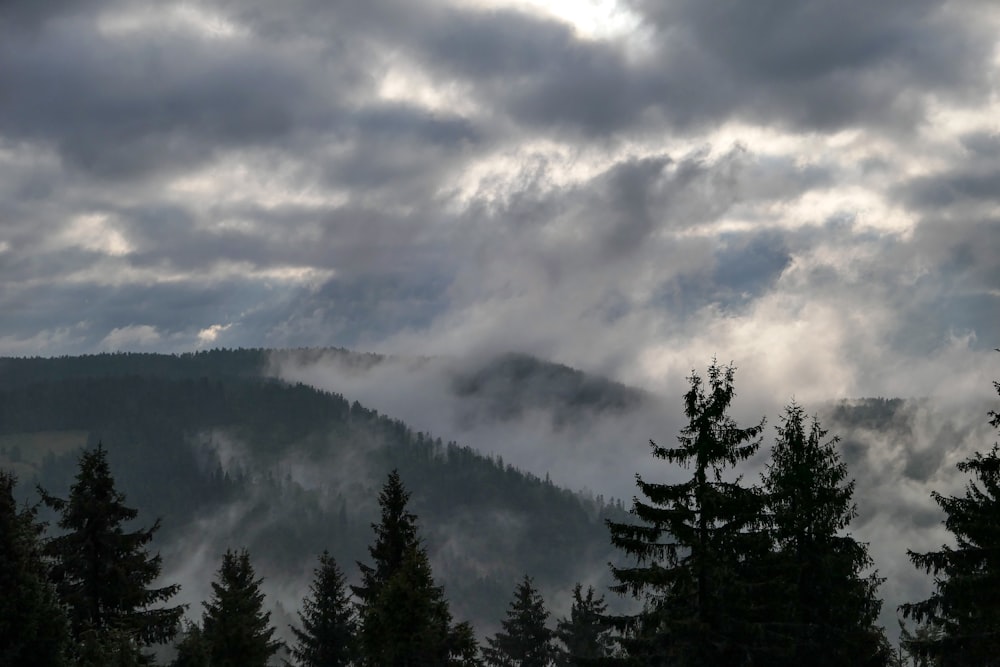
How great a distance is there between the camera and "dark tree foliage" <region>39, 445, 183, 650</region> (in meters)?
30.5

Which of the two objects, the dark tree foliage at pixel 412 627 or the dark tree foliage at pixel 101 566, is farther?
the dark tree foliage at pixel 412 627

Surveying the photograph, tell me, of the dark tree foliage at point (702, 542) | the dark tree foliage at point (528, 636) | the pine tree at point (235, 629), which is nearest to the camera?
the dark tree foliage at point (702, 542)

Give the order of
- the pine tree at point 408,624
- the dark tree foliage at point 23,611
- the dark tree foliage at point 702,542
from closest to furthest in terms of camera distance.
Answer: the dark tree foliage at point 23,611 < the dark tree foliage at point 702,542 < the pine tree at point 408,624

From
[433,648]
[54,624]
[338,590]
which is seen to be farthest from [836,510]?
[338,590]

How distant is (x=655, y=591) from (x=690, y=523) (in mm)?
2425

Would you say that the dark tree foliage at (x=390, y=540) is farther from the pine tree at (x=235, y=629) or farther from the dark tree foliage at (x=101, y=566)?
the dark tree foliage at (x=101, y=566)

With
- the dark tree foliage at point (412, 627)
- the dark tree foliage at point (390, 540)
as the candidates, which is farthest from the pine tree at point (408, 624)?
the dark tree foliage at point (390, 540)

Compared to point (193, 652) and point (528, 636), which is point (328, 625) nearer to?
point (528, 636)

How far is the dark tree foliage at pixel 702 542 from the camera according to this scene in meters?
25.6

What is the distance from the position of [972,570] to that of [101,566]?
27332 millimetres

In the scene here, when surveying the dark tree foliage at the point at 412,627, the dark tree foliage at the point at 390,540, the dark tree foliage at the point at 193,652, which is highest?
the dark tree foliage at the point at 390,540

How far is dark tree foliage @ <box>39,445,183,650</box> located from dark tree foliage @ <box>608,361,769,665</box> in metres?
15.4

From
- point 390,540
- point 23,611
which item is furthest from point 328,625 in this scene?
point 23,611

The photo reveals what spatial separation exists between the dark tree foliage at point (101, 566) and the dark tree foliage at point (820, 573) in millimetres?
19324
